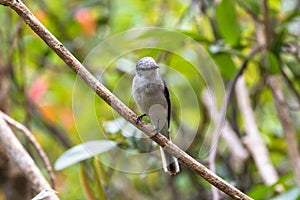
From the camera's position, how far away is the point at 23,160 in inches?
52.7

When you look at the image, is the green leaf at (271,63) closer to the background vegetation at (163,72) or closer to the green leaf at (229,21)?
the background vegetation at (163,72)

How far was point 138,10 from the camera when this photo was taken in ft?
7.65

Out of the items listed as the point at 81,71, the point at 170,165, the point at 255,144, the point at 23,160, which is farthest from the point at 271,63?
the point at 81,71

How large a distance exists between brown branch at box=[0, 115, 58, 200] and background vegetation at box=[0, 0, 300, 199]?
24 centimetres

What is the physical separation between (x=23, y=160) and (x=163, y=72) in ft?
1.69

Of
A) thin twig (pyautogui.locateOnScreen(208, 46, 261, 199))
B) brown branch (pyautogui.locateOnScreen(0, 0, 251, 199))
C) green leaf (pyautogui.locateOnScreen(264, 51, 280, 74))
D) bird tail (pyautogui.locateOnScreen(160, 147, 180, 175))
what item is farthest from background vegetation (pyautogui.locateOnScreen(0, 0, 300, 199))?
brown branch (pyautogui.locateOnScreen(0, 0, 251, 199))

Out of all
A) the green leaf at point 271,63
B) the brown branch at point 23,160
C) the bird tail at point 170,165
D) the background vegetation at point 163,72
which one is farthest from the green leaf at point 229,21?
the brown branch at point 23,160

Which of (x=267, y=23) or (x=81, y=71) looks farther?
(x=267, y=23)

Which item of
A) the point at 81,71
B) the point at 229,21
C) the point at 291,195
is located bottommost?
the point at 291,195

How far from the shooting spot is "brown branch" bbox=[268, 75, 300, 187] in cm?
162

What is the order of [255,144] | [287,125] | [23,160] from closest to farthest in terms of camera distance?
[23,160] → [287,125] → [255,144]

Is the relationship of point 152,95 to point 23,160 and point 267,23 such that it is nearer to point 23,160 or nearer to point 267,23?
point 23,160

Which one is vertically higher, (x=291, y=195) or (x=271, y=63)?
(x=271, y=63)

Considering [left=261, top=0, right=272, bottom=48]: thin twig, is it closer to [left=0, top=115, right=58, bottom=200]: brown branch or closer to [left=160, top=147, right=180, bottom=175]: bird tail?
[left=160, top=147, right=180, bottom=175]: bird tail
